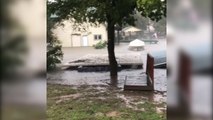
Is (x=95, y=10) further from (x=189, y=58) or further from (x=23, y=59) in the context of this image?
(x=189, y=58)

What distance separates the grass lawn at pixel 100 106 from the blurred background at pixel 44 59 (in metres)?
3.92

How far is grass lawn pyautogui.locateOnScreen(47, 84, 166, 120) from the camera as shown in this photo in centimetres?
545

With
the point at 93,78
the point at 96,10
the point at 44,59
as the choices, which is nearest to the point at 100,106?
the point at 44,59

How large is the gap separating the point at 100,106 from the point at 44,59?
5.06 meters

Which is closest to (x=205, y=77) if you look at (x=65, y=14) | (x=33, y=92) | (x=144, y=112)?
(x=33, y=92)

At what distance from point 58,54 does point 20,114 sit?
1389 centimetres

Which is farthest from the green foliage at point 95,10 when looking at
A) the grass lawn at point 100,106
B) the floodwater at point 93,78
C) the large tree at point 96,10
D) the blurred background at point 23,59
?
the blurred background at point 23,59

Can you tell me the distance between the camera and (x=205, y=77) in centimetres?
110

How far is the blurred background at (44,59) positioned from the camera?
1113 millimetres

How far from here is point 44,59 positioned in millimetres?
1328

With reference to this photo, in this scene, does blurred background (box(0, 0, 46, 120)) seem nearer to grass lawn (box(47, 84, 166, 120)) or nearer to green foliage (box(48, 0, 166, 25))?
grass lawn (box(47, 84, 166, 120))

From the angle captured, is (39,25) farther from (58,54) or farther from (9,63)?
(58,54)

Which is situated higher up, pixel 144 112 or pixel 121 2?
pixel 121 2

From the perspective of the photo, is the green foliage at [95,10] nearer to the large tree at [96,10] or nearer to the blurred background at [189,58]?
the large tree at [96,10]
